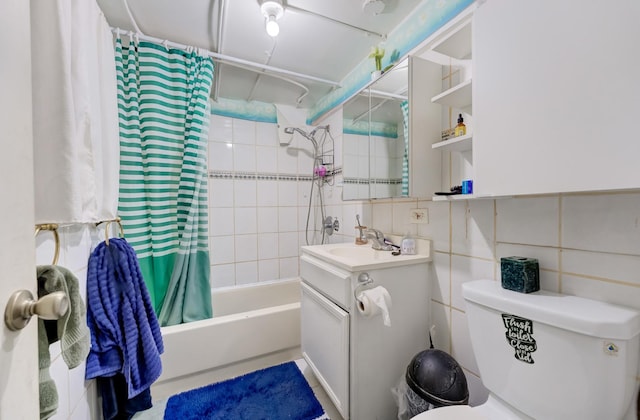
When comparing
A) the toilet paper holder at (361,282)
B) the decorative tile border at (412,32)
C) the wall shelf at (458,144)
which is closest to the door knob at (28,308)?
the toilet paper holder at (361,282)

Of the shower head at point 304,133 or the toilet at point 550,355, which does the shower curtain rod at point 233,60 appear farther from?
the toilet at point 550,355

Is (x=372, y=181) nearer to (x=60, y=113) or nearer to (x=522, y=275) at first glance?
(x=522, y=275)

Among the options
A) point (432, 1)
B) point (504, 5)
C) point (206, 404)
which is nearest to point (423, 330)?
point (206, 404)

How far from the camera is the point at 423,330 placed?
1.30 meters

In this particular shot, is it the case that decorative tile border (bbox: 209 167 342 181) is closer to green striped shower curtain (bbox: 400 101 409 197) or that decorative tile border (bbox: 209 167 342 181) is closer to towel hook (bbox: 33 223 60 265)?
green striped shower curtain (bbox: 400 101 409 197)

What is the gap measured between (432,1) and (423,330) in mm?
1694

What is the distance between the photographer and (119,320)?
1.10 metres

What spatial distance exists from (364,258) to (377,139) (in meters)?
0.77

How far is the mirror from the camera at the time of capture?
1.36m

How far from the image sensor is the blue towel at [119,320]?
3.39 ft

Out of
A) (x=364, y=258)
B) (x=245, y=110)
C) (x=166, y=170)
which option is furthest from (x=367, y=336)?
(x=245, y=110)

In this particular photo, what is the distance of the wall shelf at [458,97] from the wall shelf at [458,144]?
0.18 metres

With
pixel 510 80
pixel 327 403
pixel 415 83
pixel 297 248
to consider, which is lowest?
pixel 327 403

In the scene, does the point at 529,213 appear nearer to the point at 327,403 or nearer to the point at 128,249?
the point at 327,403
